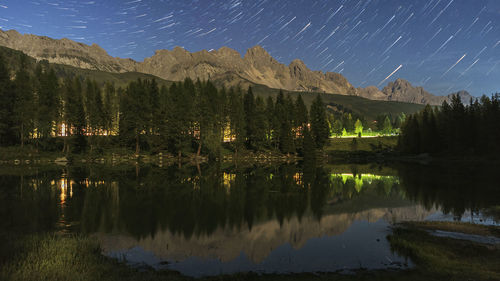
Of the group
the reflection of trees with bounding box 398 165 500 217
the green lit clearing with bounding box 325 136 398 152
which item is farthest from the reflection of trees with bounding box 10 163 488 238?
the green lit clearing with bounding box 325 136 398 152

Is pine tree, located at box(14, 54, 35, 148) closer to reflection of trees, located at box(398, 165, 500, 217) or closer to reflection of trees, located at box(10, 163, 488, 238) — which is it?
reflection of trees, located at box(10, 163, 488, 238)

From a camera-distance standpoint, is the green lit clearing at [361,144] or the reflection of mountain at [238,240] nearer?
the reflection of mountain at [238,240]

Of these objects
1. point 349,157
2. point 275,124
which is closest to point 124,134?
point 275,124

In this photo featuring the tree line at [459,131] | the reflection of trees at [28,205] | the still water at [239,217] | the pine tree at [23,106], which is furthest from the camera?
the tree line at [459,131]

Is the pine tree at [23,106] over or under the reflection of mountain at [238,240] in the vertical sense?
over

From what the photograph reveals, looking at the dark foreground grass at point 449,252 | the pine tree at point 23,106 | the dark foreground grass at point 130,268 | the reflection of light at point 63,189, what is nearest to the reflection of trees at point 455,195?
the dark foreground grass at point 449,252

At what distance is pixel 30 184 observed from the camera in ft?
148

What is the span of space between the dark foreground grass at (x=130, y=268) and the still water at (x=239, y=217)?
3.98ft

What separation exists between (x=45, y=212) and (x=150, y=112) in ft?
260

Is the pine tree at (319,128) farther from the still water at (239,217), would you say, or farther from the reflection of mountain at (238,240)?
the reflection of mountain at (238,240)

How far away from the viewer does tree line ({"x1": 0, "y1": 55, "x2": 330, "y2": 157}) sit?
307ft

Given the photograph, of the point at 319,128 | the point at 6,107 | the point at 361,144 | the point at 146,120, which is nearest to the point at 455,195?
the point at 319,128

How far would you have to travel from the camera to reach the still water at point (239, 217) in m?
17.6

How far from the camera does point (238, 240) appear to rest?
832 inches
